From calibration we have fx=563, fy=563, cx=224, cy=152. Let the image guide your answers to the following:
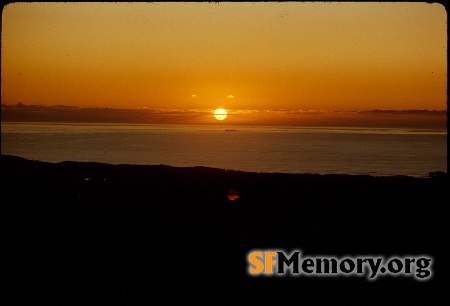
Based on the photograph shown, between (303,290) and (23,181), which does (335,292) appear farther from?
(23,181)

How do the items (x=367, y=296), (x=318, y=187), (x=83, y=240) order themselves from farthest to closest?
1. (x=318, y=187)
2. (x=83, y=240)
3. (x=367, y=296)

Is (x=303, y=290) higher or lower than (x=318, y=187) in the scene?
lower

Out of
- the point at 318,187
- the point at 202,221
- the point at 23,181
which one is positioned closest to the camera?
the point at 202,221

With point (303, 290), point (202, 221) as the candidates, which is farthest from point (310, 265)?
point (202, 221)

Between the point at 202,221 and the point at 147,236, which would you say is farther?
the point at 202,221

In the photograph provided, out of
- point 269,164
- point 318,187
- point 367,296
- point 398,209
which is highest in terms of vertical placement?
point 269,164

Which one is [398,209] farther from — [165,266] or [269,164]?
[269,164]
